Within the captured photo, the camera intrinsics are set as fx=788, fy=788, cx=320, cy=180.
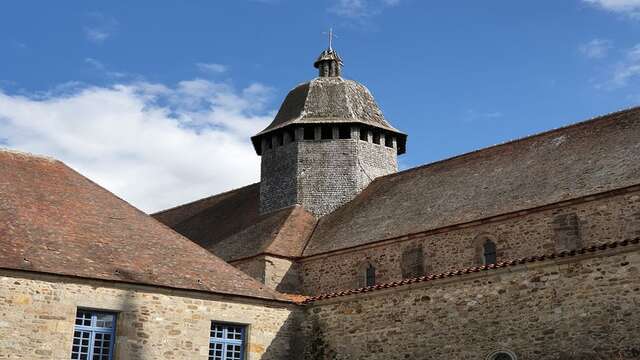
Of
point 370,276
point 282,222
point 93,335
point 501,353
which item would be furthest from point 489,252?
point 93,335

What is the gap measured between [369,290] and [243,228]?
11.7m

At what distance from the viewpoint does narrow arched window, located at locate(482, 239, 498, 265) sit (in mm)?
19422

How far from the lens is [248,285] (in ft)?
56.4

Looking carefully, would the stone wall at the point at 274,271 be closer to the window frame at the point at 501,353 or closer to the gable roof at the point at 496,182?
the gable roof at the point at 496,182

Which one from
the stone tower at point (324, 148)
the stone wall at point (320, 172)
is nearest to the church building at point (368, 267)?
the stone wall at point (320, 172)

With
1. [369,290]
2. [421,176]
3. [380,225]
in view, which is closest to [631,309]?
[369,290]

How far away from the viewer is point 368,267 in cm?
2212

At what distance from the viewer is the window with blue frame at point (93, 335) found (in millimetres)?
14781

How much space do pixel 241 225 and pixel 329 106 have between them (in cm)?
543

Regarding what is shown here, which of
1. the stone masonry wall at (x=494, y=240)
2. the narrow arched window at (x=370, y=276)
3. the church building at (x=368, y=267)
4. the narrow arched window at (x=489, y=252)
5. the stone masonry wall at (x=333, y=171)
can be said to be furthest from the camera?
the stone masonry wall at (x=333, y=171)

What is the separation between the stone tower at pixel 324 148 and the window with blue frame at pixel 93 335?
12189 millimetres

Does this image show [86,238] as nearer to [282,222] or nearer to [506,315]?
[506,315]

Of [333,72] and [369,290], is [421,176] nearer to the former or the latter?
[333,72]

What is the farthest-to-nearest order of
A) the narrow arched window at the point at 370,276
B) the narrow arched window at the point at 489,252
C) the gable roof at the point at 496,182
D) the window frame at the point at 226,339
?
the narrow arched window at the point at 370,276, the narrow arched window at the point at 489,252, the gable roof at the point at 496,182, the window frame at the point at 226,339
